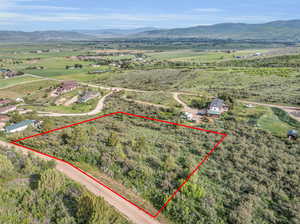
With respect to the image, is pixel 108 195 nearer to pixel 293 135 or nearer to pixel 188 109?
pixel 293 135

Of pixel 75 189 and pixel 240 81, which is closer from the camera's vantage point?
pixel 75 189

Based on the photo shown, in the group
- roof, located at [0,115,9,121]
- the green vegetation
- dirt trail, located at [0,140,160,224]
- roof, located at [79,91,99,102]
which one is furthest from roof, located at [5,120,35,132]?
roof, located at [79,91,99,102]

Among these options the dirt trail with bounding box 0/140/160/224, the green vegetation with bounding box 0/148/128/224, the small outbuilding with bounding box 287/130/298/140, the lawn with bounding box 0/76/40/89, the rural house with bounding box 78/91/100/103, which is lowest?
the lawn with bounding box 0/76/40/89

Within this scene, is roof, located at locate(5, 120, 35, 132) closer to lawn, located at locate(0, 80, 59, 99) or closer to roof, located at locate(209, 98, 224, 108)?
roof, located at locate(209, 98, 224, 108)

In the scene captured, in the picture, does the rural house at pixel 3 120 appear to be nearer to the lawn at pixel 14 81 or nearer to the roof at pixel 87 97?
the roof at pixel 87 97

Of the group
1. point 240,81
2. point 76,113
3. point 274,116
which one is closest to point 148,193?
point 274,116

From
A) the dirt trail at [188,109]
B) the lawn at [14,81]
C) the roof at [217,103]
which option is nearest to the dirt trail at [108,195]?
the dirt trail at [188,109]

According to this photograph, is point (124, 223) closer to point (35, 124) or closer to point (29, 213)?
point (29, 213)
